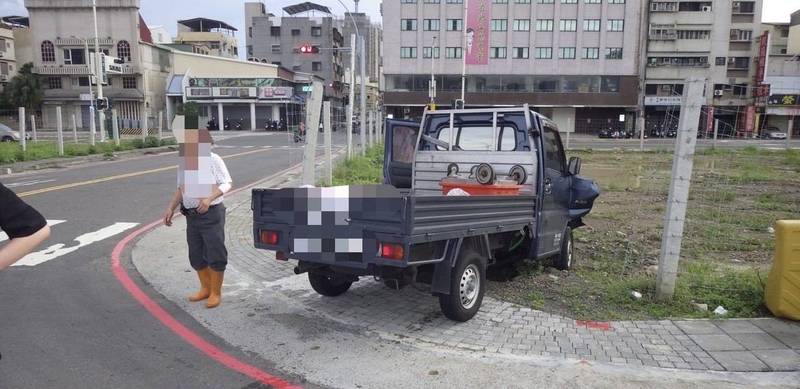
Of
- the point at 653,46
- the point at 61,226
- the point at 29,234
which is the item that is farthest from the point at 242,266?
the point at 653,46

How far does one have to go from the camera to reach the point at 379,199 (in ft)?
15.0

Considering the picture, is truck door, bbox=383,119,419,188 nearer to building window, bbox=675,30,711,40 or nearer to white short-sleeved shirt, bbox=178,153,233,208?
white short-sleeved shirt, bbox=178,153,233,208

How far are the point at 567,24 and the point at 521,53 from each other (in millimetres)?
5975

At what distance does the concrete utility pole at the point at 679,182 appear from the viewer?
541 centimetres

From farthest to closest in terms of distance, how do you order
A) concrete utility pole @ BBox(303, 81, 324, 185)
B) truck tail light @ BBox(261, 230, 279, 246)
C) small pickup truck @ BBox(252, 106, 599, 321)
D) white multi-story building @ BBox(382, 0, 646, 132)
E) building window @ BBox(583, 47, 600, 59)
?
building window @ BBox(583, 47, 600, 59)
white multi-story building @ BBox(382, 0, 646, 132)
concrete utility pole @ BBox(303, 81, 324, 185)
truck tail light @ BBox(261, 230, 279, 246)
small pickup truck @ BBox(252, 106, 599, 321)

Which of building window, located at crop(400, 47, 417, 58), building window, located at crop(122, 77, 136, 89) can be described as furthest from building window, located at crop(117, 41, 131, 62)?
building window, located at crop(400, 47, 417, 58)

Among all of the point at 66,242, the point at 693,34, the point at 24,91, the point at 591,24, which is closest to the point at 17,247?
the point at 66,242

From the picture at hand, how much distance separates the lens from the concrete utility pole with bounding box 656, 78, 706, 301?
213 inches

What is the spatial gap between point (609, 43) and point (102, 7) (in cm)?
5456

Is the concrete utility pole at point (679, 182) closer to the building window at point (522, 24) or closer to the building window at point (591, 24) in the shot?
the building window at point (522, 24)

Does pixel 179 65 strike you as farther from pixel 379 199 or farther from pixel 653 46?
pixel 379 199

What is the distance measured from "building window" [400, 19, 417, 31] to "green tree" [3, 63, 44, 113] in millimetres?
38869

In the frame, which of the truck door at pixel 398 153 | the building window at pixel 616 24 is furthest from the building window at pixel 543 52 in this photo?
the truck door at pixel 398 153

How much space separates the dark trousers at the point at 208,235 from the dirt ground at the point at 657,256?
2.95 meters
